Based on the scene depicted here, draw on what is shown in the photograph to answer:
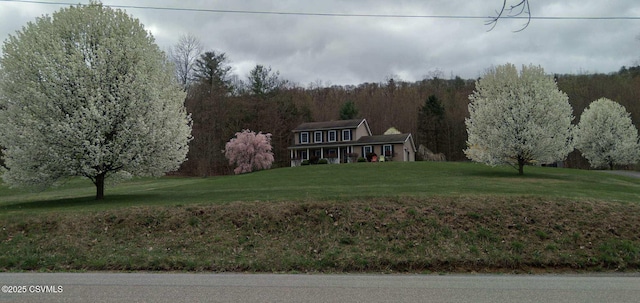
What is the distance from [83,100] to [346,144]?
132 ft

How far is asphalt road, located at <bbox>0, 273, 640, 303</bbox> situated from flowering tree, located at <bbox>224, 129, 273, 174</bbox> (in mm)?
42851

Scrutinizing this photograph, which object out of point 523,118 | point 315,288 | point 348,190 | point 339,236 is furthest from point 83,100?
point 523,118

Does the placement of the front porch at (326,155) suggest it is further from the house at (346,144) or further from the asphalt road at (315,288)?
the asphalt road at (315,288)

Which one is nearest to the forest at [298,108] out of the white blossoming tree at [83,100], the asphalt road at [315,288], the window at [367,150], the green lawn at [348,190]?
the window at [367,150]

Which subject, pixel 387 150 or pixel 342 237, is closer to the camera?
pixel 342 237

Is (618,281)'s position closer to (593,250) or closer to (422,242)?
(593,250)

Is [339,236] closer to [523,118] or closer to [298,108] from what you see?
[523,118]

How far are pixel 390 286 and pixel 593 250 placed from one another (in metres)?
6.47

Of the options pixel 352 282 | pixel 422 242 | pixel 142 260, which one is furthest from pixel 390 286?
pixel 142 260

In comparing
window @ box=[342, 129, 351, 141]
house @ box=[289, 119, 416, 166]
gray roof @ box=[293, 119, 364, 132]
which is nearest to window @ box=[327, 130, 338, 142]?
house @ box=[289, 119, 416, 166]

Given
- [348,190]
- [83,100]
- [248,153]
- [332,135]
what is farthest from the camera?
[332,135]

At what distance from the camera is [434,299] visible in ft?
22.4

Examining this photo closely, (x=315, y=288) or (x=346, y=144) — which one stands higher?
(x=346, y=144)

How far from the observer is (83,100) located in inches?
698
